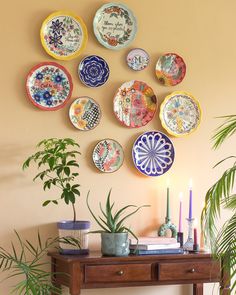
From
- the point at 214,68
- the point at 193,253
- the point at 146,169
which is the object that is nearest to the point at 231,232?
the point at 193,253

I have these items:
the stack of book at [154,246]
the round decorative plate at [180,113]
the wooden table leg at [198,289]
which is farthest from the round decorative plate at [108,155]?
the wooden table leg at [198,289]

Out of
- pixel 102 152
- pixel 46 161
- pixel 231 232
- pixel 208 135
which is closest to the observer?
pixel 231 232

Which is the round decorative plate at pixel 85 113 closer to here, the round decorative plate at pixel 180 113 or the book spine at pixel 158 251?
the round decorative plate at pixel 180 113

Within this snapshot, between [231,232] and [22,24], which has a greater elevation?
[22,24]

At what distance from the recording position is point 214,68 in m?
4.39

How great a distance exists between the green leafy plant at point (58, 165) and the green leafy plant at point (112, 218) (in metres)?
0.18

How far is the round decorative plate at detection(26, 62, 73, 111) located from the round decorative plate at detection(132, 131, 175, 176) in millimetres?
529

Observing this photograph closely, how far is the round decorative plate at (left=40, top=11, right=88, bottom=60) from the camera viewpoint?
3996 mm

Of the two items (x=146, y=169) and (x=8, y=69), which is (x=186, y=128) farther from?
(x=8, y=69)

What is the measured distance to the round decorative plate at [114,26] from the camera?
4.10m

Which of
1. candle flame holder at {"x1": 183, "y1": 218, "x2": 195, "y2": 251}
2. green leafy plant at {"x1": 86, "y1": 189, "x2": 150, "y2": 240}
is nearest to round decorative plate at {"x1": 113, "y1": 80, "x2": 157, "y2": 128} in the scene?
green leafy plant at {"x1": 86, "y1": 189, "x2": 150, "y2": 240}

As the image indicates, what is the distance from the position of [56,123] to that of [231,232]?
52.0 inches

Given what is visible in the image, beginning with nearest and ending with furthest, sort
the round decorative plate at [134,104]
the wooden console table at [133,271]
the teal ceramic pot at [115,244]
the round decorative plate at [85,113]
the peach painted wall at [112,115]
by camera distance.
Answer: the wooden console table at [133,271] < the teal ceramic pot at [115,244] < the peach painted wall at [112,115] < the round decorative plate at [85,113] < the round decorative plate at [134,104]

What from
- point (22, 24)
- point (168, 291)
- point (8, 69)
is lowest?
point (168, 291)
